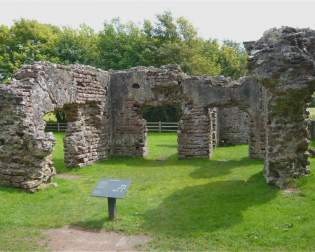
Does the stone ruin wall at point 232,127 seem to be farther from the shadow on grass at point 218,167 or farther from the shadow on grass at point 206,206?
the shadow on grass at point 206,206

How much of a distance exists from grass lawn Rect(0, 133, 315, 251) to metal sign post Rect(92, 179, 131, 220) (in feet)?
0.92

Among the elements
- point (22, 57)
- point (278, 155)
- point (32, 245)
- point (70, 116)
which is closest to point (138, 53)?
point (22, 57)

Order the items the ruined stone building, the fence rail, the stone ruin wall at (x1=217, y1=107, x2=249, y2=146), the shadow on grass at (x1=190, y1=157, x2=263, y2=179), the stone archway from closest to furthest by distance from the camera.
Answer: the ruined stone building
the shadow on grass at (x1=190, y1=157, x2=263, y2=179)
the stone archway
the stone ruin wall at (x1=217, y1=107, x2=249, y2=146)
the fence rail

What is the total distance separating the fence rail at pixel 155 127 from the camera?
1307 inches

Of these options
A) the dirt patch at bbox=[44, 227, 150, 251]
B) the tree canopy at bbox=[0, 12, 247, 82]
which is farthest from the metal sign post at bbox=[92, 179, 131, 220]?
the tree canopy at bbox=[0, 12, 247, 82]

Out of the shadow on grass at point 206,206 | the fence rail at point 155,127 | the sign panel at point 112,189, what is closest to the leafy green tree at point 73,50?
the fence rail at point 155,127

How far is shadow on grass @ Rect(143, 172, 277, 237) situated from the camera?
9.04 meters

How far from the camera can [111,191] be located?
9484 millimetres

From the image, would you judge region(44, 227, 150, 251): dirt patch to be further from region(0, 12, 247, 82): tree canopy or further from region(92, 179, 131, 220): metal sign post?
region(0, 12, 247, 82): tree canopy

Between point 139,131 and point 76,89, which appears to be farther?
point 139,131

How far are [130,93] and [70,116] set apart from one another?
3.61 metres

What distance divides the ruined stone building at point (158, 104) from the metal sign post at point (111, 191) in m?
3.10

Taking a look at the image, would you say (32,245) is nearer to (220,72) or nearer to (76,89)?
(76,89)

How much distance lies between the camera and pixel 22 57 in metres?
38.0
